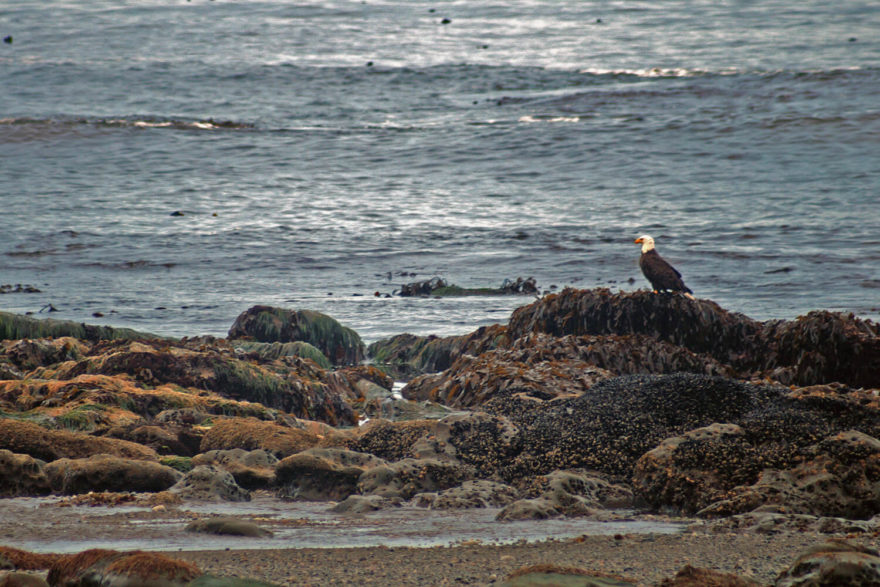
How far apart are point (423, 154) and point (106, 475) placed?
1767 centimetres

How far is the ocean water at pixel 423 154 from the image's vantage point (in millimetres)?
14672

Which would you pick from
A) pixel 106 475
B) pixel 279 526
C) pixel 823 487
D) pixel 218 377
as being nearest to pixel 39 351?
pixel 218 377

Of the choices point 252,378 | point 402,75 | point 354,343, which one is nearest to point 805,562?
point 252,378

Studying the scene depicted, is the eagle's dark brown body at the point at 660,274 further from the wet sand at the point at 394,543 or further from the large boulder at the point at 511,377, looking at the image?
the wet sand at the point at 394,543

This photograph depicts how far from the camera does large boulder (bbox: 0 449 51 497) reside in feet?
19.4

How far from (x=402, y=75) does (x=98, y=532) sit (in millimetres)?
26000

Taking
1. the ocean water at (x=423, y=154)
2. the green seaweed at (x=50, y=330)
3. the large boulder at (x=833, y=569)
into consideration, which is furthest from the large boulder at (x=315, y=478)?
the ocean water at (x=423, y=154)

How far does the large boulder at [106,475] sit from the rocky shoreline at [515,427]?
1cm

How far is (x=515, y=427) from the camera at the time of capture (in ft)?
22.8

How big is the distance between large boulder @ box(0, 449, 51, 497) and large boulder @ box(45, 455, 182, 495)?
74mm

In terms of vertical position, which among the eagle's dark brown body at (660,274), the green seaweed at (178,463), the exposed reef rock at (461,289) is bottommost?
the green seaweed at (178,463)

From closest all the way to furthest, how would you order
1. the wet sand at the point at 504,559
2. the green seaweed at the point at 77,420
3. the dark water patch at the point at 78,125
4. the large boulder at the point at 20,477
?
1. the wet sand at the point at 504,559
2. the large boulder at the point at 20,477
3. the green seaweed at the point at 77,420
4. the dark water patch at the point at 78,125

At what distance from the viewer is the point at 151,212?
63.3 ft

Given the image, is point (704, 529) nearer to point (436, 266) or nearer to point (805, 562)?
point (805, 562)
